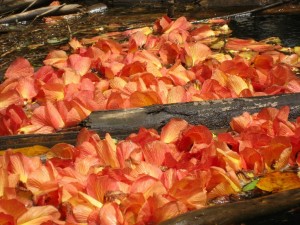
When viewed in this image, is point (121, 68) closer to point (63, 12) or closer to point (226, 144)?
point (226, 144)

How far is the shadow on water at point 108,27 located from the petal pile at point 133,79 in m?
0.92

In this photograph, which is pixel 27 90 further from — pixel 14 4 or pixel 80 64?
pixel 14 4

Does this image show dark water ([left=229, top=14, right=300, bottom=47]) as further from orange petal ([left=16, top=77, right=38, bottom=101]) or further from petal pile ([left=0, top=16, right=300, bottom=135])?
orange petal ([left=16, top=77, right=38, bottom=101])

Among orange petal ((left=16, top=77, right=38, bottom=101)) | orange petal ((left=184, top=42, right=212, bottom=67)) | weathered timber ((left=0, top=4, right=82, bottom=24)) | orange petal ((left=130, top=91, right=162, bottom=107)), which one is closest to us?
orange petal ((left=130, top=91, right=162, bottom=107))

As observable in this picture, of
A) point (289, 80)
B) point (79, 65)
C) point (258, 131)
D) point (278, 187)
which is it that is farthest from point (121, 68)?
point (278, 187)

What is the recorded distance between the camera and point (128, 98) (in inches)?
143

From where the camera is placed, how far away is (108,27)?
715 cm

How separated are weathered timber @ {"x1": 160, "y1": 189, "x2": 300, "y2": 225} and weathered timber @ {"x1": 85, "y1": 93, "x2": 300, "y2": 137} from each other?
3.61 ft

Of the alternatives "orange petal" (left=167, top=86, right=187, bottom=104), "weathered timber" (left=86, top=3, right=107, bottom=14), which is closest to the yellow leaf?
"orange petal" (left=167, top=86, right=187, bottom=104)

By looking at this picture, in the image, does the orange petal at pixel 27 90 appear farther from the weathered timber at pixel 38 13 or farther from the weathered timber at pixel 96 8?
the weathered timber at pixel 96 8

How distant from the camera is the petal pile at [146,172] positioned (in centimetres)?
230

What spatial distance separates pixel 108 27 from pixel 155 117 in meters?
4.03

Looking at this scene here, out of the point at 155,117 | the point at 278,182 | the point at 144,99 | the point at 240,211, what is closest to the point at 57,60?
the point at 144,99

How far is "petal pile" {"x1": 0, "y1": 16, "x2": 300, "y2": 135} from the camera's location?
3.61 metres
